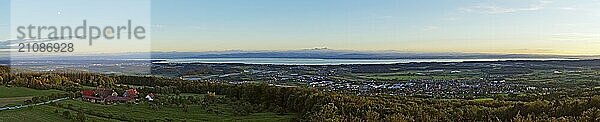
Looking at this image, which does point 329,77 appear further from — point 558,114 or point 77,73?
point 558,114

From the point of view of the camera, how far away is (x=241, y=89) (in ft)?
151

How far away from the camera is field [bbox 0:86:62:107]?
36.7 m

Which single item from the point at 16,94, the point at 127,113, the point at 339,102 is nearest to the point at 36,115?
the point at 127,113

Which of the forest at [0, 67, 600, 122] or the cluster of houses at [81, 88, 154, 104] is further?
the cluster of houses at [81, 88, 154, 104]

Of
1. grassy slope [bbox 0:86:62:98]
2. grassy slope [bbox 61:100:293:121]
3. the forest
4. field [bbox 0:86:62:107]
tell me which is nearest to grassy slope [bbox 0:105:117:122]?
grassy slope [bbox 61:100:293:121]

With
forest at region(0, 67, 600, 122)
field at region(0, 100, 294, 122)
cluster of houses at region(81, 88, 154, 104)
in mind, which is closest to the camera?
forest at region(0, 67, 600, 122)

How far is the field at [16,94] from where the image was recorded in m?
36.7

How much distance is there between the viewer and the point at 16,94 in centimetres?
4216

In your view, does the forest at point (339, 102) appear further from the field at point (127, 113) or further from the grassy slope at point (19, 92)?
the grassy slope at point (19, 92)

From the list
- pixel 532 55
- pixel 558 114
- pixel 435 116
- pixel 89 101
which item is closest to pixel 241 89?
pixel 89 101

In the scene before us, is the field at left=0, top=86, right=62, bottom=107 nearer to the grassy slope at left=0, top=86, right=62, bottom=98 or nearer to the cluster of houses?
the grassy slope at left=0, top=86, right=62, bottom=98

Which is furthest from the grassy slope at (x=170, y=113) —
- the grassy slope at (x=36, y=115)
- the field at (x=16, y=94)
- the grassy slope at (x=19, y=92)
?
the grassy slope at (x=19, y=92)

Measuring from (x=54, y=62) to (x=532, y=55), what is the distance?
2221 inches

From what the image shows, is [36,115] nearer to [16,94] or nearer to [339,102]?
[339,102]
